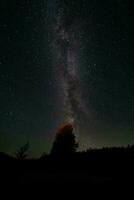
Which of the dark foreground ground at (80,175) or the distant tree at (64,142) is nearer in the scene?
the dark foreground ground at (80,175)

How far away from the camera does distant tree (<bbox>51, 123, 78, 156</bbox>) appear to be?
90.2 feet

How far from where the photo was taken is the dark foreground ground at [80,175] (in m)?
10.8

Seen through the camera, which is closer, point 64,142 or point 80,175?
point 80,175

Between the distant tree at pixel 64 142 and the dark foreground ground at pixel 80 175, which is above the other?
the distant tree at pixel 64 142

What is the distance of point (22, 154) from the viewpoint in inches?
1176

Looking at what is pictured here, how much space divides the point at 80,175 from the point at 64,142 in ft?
50.7

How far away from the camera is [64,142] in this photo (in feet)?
93.6

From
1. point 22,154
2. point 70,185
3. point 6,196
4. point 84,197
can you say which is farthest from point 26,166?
point 22,154

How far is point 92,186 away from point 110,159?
5.13 metres

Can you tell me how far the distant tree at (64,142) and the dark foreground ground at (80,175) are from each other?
857 centimetres

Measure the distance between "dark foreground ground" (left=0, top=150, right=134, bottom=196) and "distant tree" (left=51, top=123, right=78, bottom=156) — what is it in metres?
8.57

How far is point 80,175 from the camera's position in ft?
43.1

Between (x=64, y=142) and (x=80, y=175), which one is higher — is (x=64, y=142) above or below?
above

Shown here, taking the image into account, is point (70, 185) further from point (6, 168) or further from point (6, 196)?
point (6, 168)
